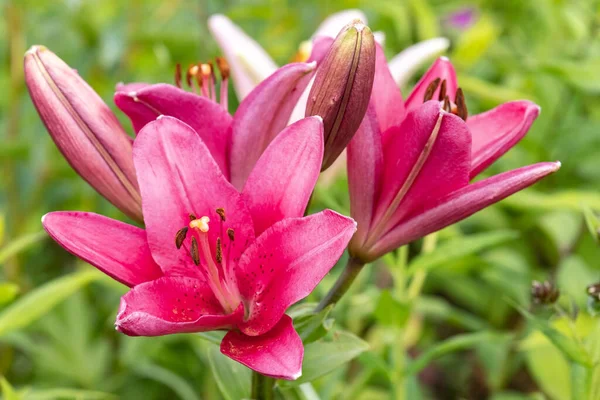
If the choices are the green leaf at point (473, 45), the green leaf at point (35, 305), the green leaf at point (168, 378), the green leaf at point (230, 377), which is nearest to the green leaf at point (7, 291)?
the green leaf at point (35, 305)

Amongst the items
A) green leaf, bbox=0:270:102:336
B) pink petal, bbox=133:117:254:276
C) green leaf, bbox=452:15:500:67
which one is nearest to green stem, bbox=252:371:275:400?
pink petal, bbox=133:117:254:276

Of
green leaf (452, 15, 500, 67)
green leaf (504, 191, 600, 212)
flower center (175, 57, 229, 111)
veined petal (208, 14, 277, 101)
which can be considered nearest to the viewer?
flower center (175, 57, 229, 111)

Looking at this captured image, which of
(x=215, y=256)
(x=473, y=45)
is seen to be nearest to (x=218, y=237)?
(x=215, y=256)

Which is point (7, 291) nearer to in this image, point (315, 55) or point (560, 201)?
point (315, 55)

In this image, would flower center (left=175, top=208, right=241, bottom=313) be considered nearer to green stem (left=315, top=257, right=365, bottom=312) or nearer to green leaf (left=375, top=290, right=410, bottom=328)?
green stem (left=315, top=257, right=365, bottom=312)

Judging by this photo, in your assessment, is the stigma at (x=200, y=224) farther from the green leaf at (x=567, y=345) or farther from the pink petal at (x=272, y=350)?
the green leaf at (x=567, y=345)

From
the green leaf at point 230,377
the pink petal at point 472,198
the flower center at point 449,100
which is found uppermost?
the flower center at point 449,100
